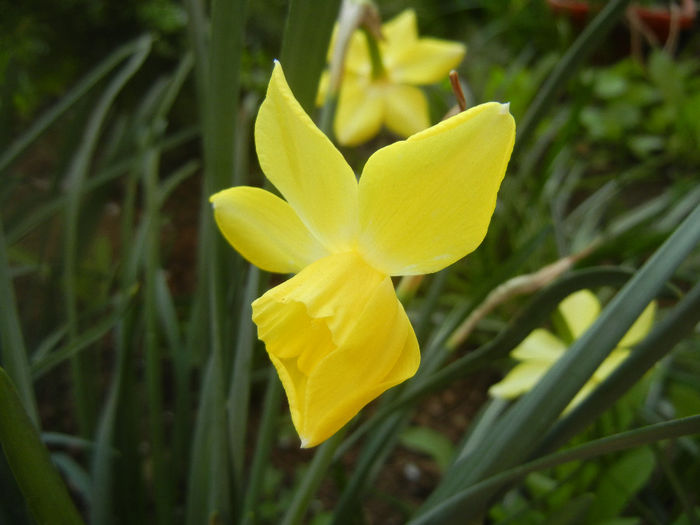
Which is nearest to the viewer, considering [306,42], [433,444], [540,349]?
[306,42]

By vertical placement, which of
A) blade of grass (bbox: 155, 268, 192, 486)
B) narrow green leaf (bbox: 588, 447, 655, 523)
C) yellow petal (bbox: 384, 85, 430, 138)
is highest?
yellow petal (bbox: 384, 85, 430, 138)

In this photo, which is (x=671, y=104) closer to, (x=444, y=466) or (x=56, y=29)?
(x=444, y=466)

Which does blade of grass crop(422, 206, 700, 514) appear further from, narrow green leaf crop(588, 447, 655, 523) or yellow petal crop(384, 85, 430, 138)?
yellow petal crop(384, 85, 430, 138)

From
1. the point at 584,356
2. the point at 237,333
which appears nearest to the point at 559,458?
the point at 584,356

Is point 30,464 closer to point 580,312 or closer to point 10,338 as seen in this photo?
point 10,338

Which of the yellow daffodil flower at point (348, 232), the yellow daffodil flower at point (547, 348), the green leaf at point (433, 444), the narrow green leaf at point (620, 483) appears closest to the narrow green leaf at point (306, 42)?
the yellow daffodil flower at point (348, 232)

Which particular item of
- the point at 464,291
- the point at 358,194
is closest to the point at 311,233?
the point at 358,194

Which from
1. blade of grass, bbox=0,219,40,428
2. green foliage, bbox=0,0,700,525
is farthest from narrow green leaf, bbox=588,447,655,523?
blade of grass, bbox=0,219,40,428
